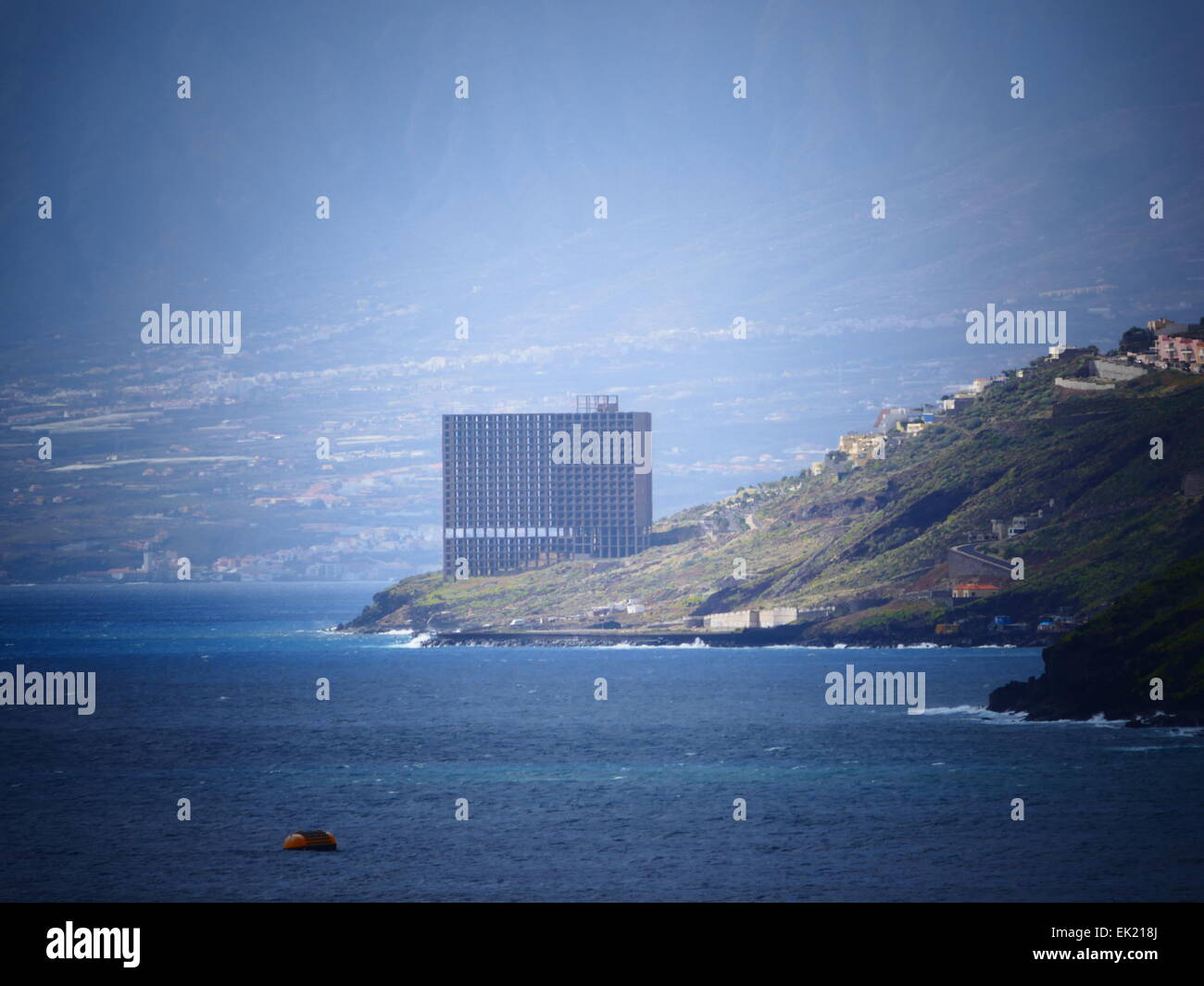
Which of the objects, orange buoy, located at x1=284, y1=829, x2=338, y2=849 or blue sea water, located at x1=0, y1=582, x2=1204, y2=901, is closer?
blue sea water, located at x1=0, y1=582, x2=1204, y2=901

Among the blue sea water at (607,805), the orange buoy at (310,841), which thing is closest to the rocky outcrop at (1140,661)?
the blue sea water at (607,805)

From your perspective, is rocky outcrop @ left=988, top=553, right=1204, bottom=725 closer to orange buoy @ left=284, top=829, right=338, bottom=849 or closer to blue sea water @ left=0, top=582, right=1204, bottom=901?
blue sea water @ left=0, top=582, right=1204, bottom=901

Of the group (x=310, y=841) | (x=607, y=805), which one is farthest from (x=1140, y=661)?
(x=310, y=841)

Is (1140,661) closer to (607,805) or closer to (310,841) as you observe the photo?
(607,805)

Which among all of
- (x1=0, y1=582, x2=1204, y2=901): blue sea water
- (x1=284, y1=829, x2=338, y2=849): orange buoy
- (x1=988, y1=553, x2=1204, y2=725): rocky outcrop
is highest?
(x1=988, y1=553, x2=1204, y2=725): rocky outcrop

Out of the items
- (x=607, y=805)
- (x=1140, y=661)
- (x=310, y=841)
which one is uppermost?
(x=1140, y=661)

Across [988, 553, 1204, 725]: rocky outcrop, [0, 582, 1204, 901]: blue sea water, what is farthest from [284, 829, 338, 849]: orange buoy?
[988, 553, 1204, 725]: rocky outcrop
